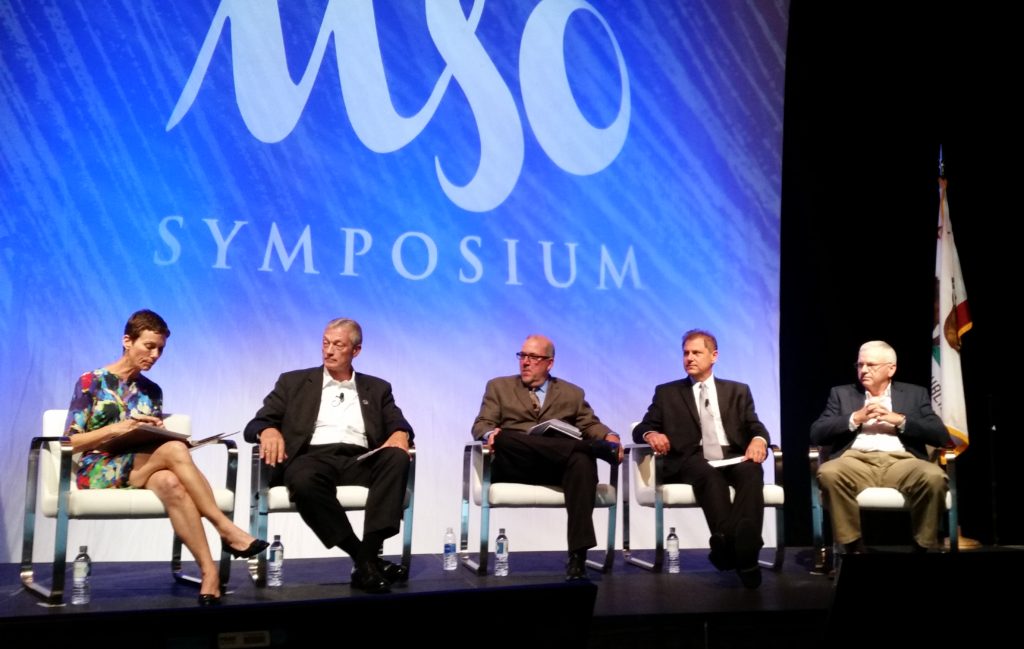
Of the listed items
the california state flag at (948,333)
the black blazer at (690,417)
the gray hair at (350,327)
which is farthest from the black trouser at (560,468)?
the california state flag at (948,333)

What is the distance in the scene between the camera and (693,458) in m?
A: 4.21

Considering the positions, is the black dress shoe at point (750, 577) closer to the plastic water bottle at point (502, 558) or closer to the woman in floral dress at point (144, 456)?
the plastic water bottle at point (502, 558)

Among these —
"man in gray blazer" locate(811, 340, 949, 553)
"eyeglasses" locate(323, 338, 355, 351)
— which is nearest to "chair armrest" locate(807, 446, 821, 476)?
"man in gray blazer" locate(811, 340, 949, 553)

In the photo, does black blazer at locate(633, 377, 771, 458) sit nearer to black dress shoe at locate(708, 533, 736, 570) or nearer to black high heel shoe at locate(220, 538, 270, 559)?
black dress shoe at locate(708, 533, 736, 570)

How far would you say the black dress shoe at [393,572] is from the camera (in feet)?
11.9

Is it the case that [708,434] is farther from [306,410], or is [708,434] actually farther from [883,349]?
[306,410]

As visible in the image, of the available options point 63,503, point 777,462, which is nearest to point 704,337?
point 777,462

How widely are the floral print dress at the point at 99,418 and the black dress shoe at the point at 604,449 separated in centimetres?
177

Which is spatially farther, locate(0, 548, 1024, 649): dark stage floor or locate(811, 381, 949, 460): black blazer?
locate(811, 381, 949, 460): black blazer

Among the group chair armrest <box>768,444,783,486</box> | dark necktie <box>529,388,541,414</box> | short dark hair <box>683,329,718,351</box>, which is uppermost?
short dark hair <box>683,329,718,351</box>

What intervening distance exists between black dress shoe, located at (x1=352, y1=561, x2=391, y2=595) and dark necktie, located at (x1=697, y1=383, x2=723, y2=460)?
1.64 meters

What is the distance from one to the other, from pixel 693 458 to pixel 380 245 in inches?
69.9

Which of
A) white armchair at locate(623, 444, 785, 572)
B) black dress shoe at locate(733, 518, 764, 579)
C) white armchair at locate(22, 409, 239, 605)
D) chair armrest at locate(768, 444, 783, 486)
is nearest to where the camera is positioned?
white armchair at locate(22, 409, 239, 605)

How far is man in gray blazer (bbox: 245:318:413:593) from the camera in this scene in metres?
3.55
